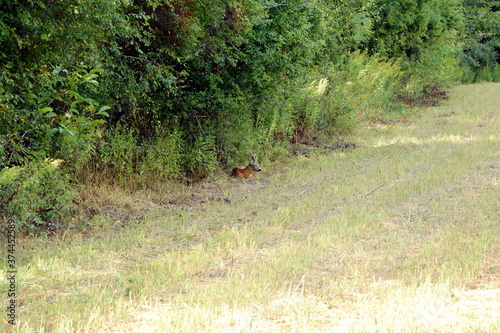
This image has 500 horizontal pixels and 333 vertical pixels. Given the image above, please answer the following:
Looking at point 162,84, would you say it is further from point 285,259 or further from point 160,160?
point 285,259

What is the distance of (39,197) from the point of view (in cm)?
716

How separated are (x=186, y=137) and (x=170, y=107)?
976 mm

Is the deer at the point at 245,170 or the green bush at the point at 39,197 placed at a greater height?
the green bush at the point at 39,197

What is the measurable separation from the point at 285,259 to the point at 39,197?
352cm

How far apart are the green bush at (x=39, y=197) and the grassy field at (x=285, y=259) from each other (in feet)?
1.18

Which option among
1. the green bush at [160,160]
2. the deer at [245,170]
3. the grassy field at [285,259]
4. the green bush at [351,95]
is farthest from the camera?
the green bush at [351,95]

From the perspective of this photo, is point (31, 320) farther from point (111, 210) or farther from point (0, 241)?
point (111, 210)

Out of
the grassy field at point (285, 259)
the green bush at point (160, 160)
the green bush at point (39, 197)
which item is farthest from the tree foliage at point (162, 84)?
the grassy field at point (285, 259)

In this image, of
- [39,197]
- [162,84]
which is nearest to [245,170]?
[162,84]

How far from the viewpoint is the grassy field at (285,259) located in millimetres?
4371

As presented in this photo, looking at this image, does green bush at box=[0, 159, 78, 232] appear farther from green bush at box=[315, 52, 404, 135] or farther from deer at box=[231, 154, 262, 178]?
green bush at box=[315, 52, 404, 135]

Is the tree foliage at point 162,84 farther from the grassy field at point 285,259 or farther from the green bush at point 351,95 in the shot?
the grassy field at point 285,259

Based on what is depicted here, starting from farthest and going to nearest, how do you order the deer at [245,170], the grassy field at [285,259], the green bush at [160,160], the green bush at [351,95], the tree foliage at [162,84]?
the green bush at [351,95]
the deer at [245,170]
the green bush at [160,160]
the tree foliage at [162,84]
the grassy field at [285,259]

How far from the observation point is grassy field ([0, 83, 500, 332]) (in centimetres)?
437
